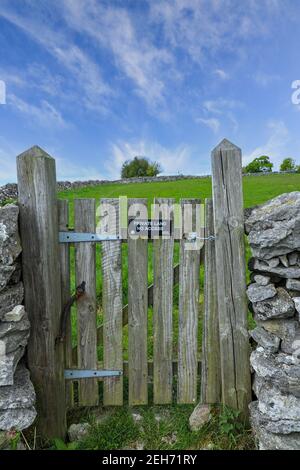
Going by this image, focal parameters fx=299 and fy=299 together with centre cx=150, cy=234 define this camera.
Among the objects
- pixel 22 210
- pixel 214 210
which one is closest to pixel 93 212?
pixel 22 210

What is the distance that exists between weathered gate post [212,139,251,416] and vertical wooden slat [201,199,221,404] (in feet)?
0.28

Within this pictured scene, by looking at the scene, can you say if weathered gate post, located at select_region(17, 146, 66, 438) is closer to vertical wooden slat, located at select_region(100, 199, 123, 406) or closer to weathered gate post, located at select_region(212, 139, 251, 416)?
vertical wooden slat, located at select_region(100, 199, 123, 406)

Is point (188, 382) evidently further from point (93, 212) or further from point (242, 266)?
point (93, 212)

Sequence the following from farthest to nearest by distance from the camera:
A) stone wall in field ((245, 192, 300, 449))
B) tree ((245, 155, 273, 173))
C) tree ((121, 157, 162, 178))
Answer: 1. tree ((245, 155, 273, 173))
2. tree ((121, 157, 162, 178))
3. stone wall in field ((245, 192, 300, 449))

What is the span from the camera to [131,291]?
2.56m

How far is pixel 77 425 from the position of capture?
8.52 ft

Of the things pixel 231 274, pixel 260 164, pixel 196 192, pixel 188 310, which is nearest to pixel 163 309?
pixel 188 310

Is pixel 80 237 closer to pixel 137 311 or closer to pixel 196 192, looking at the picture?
pixel 137 311

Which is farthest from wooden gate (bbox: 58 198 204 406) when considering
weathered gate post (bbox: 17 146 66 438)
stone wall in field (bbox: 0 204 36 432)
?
stone wall in field (bbox: 0 204 36 432)

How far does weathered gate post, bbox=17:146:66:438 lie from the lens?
7.59 feet

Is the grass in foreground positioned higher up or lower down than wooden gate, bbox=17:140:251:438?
lower down

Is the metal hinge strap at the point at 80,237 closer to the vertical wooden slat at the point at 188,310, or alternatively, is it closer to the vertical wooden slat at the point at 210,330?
the vertical wooden slat at the point at 188,310

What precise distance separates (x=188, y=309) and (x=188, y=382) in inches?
27.2

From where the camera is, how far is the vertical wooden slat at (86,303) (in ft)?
8.11
